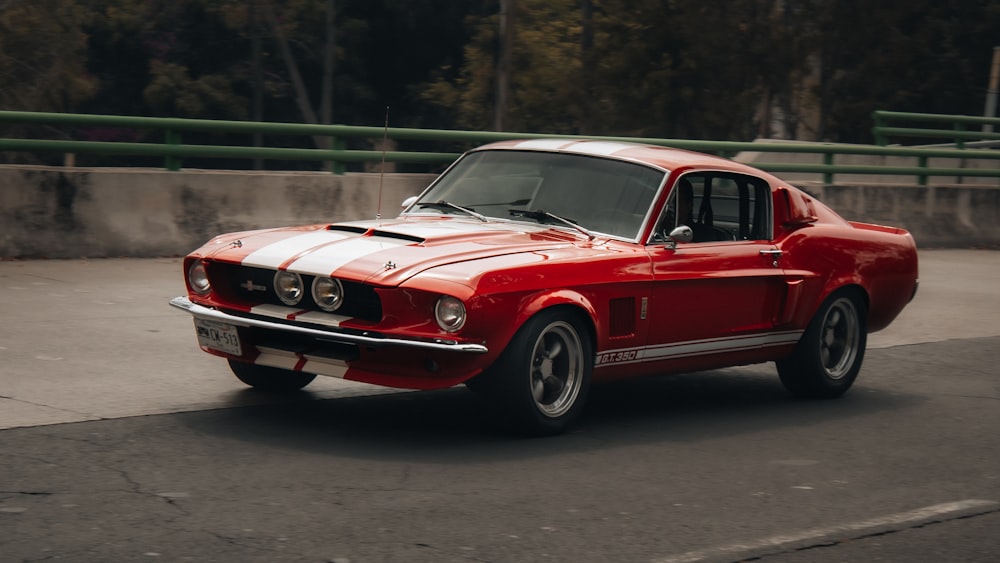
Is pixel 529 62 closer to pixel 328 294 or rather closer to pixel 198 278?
pixel 198 278

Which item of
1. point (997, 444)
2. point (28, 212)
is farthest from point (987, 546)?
point (28, 212)

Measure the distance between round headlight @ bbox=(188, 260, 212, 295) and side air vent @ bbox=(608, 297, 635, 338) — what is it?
1.99 m

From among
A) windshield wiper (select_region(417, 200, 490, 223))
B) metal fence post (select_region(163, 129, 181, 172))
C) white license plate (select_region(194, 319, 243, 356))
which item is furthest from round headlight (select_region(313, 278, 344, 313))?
metal fence post (select_region(163, 129, 181, 172))

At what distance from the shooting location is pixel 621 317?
731cm

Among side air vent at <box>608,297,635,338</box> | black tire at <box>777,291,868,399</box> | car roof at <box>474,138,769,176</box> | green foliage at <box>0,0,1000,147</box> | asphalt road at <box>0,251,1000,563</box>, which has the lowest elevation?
asphalt road at <box>0,251,1000,563</box>

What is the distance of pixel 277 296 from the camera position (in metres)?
6.96

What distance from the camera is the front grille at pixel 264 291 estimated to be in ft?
22.0

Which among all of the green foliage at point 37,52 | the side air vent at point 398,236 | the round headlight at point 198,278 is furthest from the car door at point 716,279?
the green foliage at point 37,52

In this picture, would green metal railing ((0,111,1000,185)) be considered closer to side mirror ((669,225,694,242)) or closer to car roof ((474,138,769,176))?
car roof ((474,138,769,176))

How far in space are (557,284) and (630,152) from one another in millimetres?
1532

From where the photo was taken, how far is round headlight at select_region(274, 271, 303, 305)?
22.5 feet

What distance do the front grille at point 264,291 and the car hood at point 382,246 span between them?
0.24 feet

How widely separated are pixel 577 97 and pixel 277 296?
37727 mm

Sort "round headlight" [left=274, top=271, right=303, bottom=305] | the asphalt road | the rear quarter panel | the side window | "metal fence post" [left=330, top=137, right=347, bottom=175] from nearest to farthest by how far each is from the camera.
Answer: the asphalt road → "round headlight" [left=274, top=271, right=303, bottom=305] → the side window → the rear quarter panel → "metal fence post" [left=330, top=137, right=347, bottom=175]
